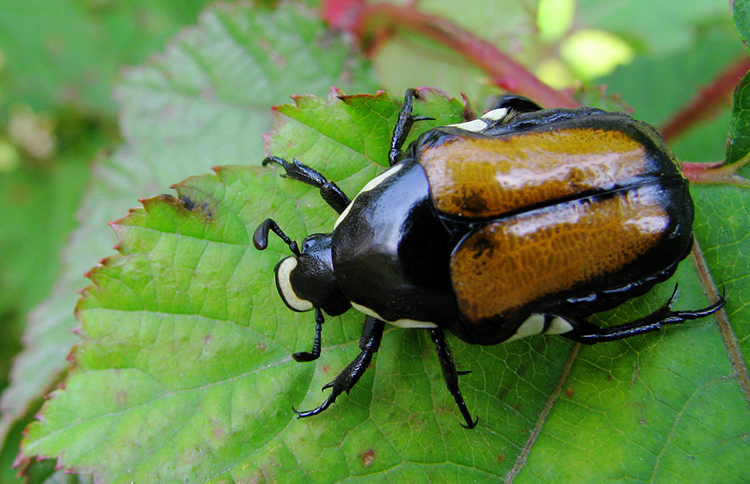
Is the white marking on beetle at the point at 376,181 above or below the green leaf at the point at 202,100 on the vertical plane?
below

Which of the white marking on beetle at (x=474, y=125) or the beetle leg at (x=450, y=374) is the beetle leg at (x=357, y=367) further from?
the white marking on beetle at (x=474, y=125)

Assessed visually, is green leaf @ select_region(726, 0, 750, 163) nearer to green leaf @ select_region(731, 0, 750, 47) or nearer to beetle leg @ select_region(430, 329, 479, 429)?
green leaf @ select_region(731, 0, 750, 47)

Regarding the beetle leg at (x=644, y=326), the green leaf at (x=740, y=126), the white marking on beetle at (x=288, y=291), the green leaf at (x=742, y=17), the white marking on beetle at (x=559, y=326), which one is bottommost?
the beetle leg at (x=644, y=326)

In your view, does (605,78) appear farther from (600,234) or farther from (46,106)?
(46,106)

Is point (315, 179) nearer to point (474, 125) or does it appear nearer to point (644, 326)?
point (474, 125)

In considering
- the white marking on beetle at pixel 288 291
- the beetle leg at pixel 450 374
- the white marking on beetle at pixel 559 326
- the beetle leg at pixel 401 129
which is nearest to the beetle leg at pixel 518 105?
the beetle leg at pixel 401 129

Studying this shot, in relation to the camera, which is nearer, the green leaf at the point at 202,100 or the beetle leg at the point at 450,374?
the beetle leg at the point at 450,374

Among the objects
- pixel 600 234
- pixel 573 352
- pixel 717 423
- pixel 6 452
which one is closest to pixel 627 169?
pixel 600 234
